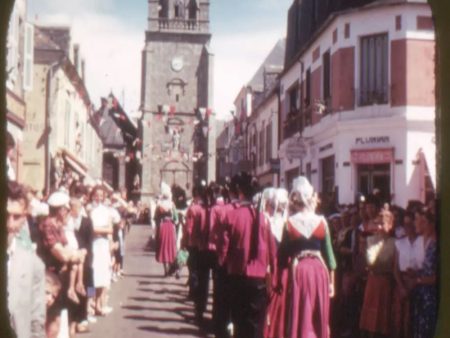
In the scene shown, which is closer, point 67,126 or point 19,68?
point 67,126

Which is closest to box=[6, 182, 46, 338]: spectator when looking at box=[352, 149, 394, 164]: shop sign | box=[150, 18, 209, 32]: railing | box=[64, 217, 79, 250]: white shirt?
box=[150, 18, 209, 32]: railing

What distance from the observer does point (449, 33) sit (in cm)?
473

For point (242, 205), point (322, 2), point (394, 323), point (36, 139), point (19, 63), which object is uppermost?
point (322, 2)

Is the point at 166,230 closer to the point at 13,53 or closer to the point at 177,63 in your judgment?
the point at 13,53

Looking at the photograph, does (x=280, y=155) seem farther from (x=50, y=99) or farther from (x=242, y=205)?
(x=50, y=99)

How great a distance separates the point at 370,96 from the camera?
11609mm

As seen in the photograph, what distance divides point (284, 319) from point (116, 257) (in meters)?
7.19

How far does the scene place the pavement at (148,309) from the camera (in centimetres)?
870

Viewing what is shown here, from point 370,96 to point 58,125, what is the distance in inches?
172

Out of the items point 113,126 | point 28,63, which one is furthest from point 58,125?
point 113,126

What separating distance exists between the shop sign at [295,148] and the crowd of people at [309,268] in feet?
5.55

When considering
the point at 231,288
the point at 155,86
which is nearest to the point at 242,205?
the point at 231,288

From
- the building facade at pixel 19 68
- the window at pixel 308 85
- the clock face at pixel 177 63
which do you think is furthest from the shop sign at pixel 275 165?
the clock face at pixel 177 63

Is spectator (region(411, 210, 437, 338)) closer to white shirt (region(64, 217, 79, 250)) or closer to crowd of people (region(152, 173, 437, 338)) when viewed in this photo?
crowd of people (region(152, 173, 437, 338))
